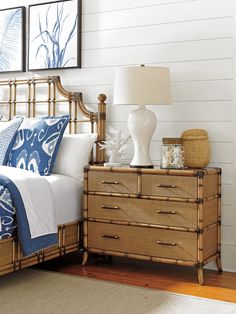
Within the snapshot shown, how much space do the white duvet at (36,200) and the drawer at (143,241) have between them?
37 cm

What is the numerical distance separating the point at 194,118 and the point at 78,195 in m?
0.99

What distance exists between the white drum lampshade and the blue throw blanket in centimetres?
87

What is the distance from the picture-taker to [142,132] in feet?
12.0

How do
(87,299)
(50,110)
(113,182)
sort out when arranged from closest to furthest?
(87,299)
(113,182)
(50,110)

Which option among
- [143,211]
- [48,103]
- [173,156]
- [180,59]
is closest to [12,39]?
[48,103]

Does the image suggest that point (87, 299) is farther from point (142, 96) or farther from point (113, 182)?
point (142, 96)

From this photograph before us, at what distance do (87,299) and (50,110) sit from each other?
181cm

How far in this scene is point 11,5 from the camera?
15.0 ft

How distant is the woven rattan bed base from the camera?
313 cm

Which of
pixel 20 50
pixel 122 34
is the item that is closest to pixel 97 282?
pixel 122 34

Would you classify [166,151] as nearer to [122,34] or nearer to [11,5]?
[122,34]

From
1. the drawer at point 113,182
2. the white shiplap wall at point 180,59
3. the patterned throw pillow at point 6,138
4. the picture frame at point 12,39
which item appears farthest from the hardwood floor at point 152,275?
the picture frame at point 12,39

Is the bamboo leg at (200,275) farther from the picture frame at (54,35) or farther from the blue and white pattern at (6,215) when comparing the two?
the picture frame at (54,35)

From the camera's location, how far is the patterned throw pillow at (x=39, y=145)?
12.3 feet
